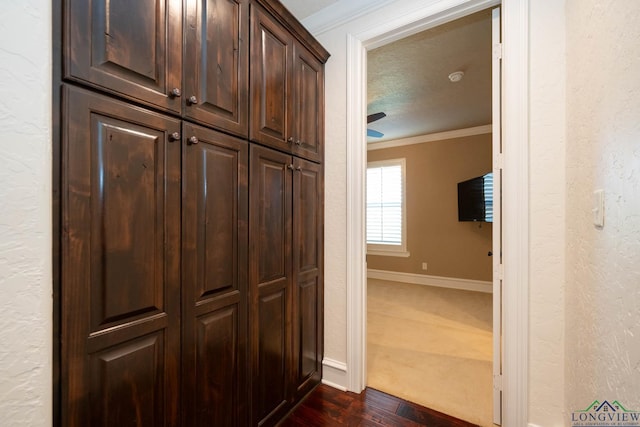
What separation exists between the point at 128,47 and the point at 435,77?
2.80 metres

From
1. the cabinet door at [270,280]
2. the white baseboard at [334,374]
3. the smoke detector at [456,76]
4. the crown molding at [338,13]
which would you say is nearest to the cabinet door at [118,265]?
the cabinet door at [270,280]

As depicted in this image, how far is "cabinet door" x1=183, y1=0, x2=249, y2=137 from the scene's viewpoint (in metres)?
1.13

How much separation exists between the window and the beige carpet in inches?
50.7

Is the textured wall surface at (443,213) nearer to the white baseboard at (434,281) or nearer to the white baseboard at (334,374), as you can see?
the white baseboard at (434,281)

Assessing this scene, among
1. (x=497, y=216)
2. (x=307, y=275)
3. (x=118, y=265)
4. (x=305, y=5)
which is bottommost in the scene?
(x=307, y=275)

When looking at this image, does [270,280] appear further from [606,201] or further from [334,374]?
[606,201]

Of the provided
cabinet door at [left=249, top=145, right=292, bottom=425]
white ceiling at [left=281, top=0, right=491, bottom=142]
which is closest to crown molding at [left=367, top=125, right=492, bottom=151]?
white ceiling at [left=281, top=0, right=491, bottom=142]

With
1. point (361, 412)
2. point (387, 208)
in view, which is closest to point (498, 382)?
point (361, 412)

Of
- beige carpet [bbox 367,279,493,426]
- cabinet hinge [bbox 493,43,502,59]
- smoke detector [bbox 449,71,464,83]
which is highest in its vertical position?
smoke detector [bbox 449,71,464,83]

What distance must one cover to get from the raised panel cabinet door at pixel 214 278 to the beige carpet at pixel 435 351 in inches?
46.7

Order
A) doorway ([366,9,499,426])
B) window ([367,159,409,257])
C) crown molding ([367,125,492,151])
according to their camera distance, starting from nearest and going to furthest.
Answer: doorway ([366,9,499,426]) → crown molding ([367,125,492,151]) → window ([367,159,409,257])

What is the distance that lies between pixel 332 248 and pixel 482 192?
298 cm

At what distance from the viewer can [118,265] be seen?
917mm

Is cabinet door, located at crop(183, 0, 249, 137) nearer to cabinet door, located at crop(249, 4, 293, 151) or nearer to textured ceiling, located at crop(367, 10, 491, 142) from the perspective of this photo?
cabinet door, located at crop(249, 4, 293, 151)
